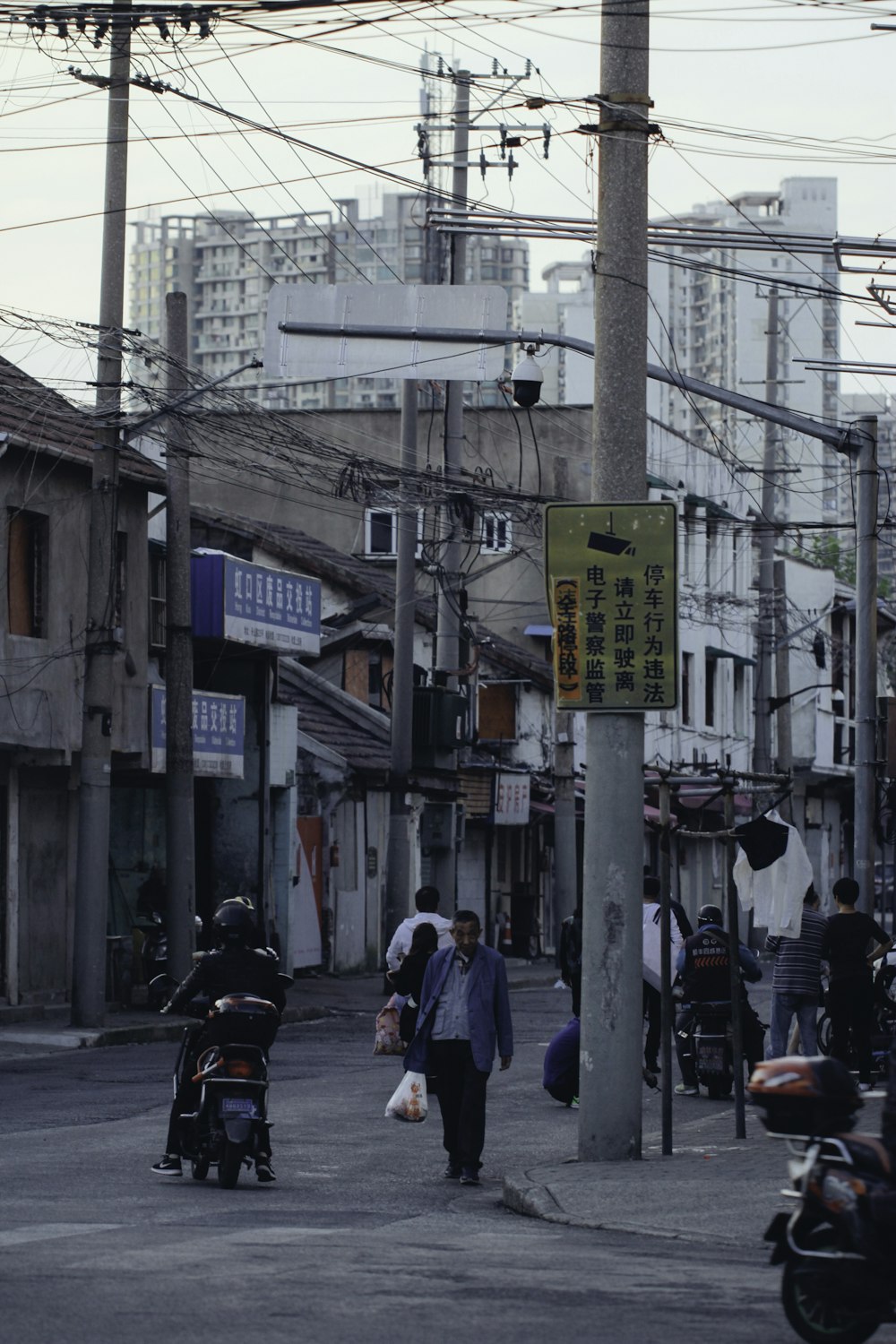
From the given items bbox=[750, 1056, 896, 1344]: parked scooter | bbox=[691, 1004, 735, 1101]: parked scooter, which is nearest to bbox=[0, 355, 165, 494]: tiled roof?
bbox=[691, 1004, 735, 1101]: parked scooter

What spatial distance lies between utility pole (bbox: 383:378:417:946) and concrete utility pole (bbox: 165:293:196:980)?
15.9 feet

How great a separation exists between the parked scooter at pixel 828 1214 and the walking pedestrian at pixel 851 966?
10680 mm

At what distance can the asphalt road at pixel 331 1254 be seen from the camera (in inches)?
320

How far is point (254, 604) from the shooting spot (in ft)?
107

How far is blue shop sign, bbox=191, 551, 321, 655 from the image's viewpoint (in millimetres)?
31594

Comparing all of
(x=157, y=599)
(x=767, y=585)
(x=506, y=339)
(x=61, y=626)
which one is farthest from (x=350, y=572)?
(x=506, y=339)

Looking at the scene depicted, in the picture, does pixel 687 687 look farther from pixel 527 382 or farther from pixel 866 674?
pixel 527 382

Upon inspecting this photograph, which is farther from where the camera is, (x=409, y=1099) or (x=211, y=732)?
(x=211, y=732)

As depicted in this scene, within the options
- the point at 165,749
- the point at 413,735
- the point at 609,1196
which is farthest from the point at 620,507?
the point at 413,735

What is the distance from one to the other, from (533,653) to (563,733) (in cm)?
1263

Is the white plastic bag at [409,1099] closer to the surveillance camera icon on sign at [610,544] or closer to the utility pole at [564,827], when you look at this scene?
the surveillance camera icon on sign at [610,544]

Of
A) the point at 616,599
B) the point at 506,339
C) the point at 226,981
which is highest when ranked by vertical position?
the point at 506,339

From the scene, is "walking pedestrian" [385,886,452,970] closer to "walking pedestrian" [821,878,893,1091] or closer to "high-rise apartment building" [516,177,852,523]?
"walking pedestrian" [821,878,893,1091]

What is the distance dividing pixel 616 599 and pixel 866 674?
1137 centimetres
